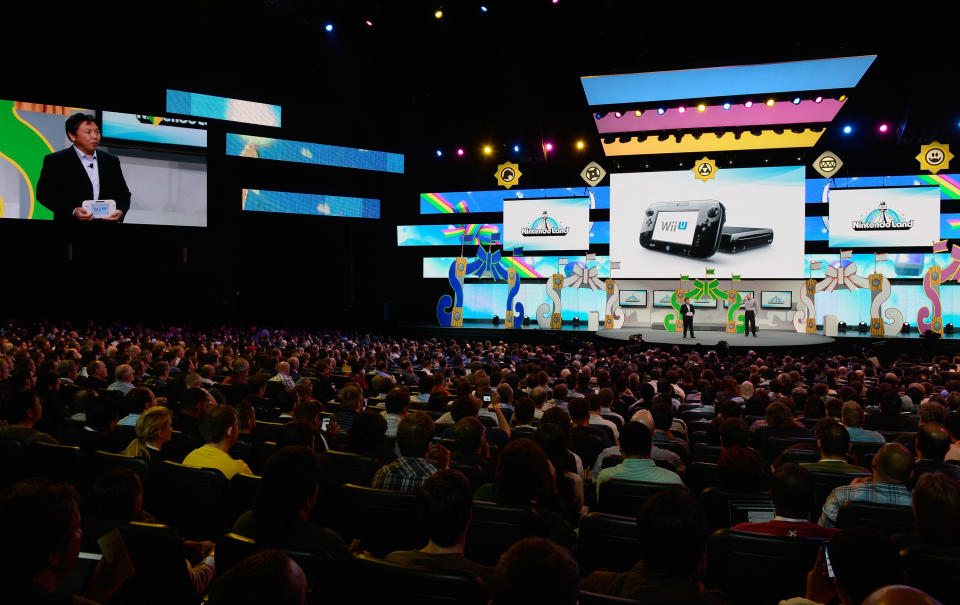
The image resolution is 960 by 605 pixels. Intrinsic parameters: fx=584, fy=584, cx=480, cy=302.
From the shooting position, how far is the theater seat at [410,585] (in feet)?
6.02

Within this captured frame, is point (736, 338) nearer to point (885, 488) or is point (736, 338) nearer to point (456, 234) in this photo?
point (456, 234)

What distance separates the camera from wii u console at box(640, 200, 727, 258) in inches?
791

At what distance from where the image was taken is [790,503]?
277 centimetres

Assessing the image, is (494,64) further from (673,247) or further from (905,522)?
(905,522)

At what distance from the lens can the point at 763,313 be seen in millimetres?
21609

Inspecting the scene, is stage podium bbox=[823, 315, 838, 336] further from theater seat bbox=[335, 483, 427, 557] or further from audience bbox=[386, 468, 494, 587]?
audience bbox=[386, 468, 494, 587]

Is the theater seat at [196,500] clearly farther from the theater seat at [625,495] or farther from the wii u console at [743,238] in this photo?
the wii u console at [743,238]

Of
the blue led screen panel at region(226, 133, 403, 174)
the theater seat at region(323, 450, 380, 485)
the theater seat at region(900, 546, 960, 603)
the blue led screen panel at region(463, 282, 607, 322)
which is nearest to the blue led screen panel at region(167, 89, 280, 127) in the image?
the blue led screen panel at region(226, 133, 403, 174)

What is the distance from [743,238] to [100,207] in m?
19.9

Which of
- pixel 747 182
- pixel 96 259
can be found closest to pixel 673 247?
pixel 747 182

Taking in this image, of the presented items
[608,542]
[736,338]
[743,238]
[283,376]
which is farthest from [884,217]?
[608,542]

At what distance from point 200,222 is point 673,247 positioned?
15624 mm

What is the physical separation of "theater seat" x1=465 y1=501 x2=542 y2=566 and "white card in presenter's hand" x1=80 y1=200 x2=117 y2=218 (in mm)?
17389

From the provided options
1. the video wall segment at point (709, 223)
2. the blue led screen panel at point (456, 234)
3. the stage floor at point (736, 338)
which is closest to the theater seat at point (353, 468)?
the stage floor at point (736, 338)
